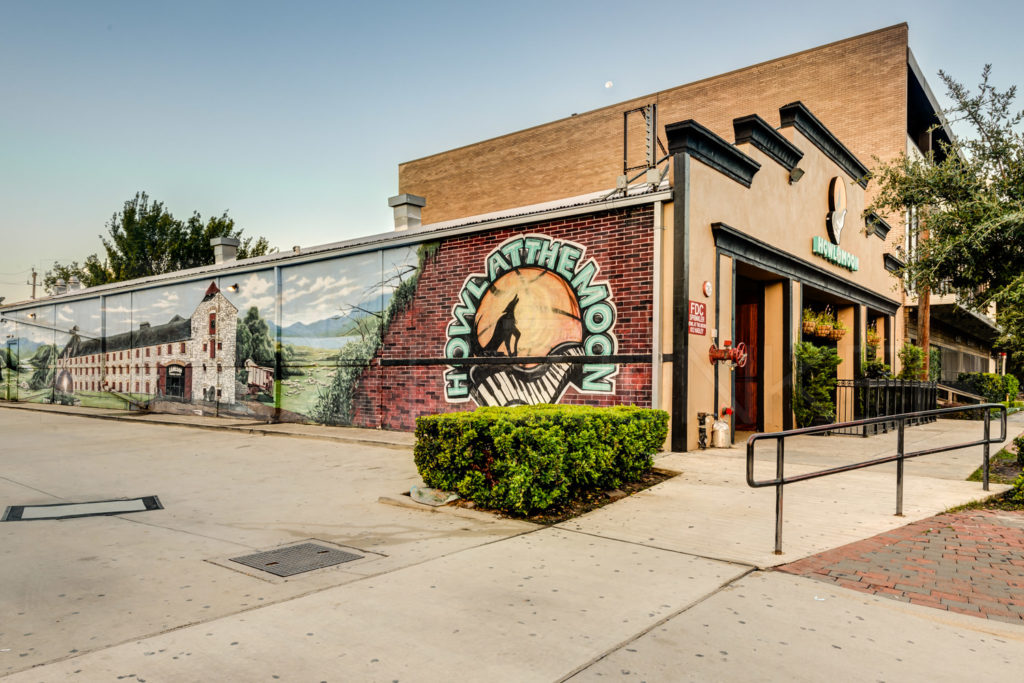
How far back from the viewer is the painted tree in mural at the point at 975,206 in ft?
34.9

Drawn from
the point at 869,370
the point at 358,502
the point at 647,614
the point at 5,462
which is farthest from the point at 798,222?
the point at 5,462

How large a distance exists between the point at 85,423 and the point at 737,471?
53.5ft

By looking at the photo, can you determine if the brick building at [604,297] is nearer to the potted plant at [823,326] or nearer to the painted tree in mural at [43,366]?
the potted plant at [823,326]

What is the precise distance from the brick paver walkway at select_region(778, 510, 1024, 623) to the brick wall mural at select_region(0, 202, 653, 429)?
5.35 meters

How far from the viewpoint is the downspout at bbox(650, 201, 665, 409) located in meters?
11.0

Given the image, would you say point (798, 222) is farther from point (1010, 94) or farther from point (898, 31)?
point (898, 31)


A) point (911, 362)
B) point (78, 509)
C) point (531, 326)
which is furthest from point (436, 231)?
point (911, 362)

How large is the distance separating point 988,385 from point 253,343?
26.9 metres

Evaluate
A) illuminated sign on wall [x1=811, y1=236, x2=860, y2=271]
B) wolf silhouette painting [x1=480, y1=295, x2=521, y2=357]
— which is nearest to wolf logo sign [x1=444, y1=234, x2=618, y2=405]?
wolf silhouette painting [x1=480, y1=295, x2=521, y2=357]

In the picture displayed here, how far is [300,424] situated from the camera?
17094 millimetres

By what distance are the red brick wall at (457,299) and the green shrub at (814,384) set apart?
17.4 feet

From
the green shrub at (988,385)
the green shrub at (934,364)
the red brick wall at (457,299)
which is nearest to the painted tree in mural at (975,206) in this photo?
the red brick wall at (457,299)

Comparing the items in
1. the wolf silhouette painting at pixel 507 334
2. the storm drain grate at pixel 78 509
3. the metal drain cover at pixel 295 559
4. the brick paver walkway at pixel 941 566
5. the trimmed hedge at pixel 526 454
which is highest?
the wolf silhouette painting at pixel 507 334

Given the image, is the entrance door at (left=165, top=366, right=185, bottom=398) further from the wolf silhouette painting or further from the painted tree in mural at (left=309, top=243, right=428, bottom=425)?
the wolf silhouette painting
